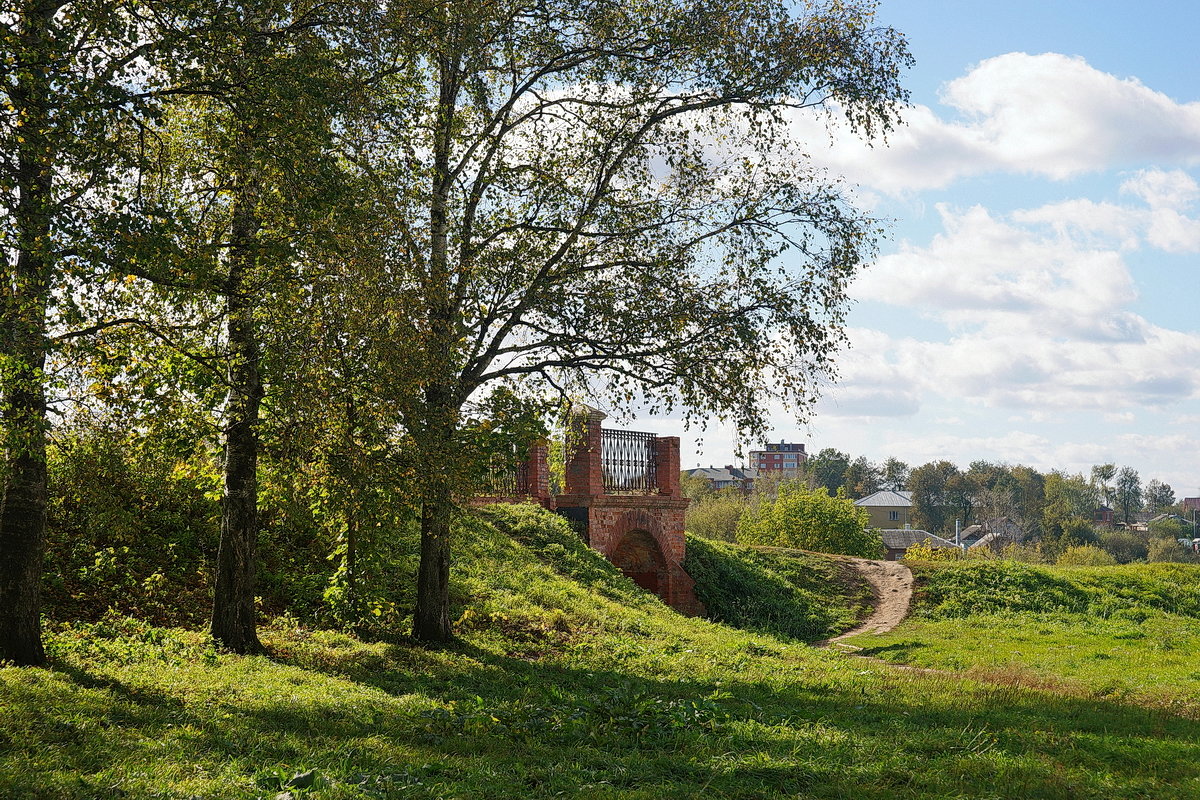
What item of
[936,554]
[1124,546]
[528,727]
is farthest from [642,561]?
[1124,546]

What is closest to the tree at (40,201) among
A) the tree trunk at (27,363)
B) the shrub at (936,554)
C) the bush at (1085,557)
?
the tree trunk at (27,363)

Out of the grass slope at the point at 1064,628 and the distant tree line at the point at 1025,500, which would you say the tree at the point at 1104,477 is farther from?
the grass slope at the point at 1064,628

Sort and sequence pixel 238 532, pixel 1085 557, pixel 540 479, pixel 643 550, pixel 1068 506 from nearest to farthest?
pixel 238 532, pixel 540 479, pixel 643 550, pixel 1085 557, pixel 1068 506

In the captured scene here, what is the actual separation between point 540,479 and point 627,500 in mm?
2236

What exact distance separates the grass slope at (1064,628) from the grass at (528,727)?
262cm

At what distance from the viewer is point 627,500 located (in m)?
23.5

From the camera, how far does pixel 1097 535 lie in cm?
10412

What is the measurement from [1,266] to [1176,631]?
22898 mm

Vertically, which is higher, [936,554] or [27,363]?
[27,363]

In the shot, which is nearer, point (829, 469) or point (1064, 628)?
point (1064, 628)

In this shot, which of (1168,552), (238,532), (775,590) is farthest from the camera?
(1168,552)

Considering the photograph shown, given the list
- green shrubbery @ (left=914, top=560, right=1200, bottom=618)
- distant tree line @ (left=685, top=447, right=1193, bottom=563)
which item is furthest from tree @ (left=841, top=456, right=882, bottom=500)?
green shrubbery @ (left=914, top=560, right=1200, bottom=618)

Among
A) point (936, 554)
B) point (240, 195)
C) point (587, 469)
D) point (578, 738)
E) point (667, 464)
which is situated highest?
point (240, 195)

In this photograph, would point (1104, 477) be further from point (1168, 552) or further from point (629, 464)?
point (629, 464)
